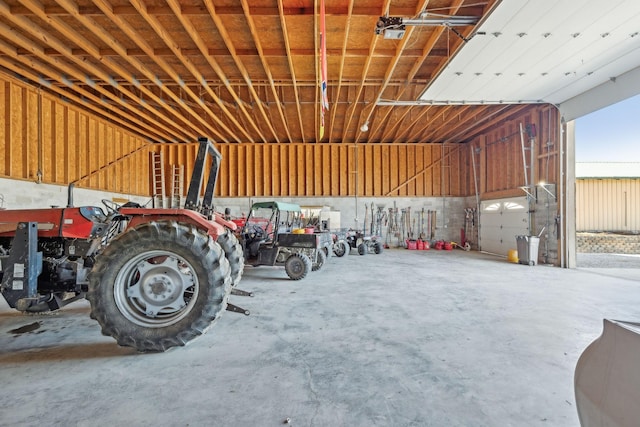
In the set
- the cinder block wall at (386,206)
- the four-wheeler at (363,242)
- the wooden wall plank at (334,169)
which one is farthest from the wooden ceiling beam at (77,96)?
the four-wheeler at (363,242)

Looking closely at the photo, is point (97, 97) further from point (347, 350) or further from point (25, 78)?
point (347, 350)

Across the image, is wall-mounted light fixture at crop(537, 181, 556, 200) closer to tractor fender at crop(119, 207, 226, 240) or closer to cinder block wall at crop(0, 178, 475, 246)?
cinder block wall at crop(0, 178, 475, 246)

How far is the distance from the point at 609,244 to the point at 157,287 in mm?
17650

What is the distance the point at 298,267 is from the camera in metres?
6.85

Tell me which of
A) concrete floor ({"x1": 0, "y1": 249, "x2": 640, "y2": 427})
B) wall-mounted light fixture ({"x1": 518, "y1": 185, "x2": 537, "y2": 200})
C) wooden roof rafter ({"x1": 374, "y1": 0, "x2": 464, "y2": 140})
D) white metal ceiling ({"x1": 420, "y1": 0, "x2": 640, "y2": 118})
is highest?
wooden roof rafter ({"x1": 374, "y1": 0, "x2": 464, "y2": 140})

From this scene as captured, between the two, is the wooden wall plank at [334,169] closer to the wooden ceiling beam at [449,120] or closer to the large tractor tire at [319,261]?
the wooden ceiling beam at [449,120]

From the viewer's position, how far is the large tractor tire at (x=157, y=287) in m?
2.80

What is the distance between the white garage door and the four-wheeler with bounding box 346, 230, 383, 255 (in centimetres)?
469

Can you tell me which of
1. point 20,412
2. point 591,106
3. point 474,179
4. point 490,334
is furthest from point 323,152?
point 20,412

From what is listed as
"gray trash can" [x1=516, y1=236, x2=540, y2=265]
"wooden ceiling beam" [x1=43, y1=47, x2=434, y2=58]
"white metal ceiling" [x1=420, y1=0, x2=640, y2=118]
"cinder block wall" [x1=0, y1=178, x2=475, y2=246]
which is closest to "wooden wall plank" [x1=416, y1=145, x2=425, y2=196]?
"cinder block wall" [x1=0, y1=178, x2=475, y2=246]

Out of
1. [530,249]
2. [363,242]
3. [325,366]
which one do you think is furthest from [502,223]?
[325,366]

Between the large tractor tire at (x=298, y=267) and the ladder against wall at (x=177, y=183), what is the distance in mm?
9225

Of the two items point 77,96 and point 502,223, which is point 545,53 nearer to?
point 502,223

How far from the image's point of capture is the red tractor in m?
2.83
